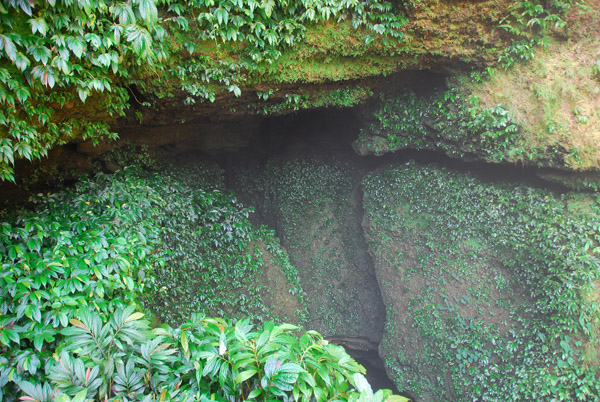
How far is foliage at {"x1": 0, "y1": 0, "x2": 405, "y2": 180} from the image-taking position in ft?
9.27

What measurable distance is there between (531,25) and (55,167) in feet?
21.9

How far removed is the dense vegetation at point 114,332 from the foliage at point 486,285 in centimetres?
406

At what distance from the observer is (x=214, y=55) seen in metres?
4.13

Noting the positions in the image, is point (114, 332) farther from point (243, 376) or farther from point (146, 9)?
point (146, 9)

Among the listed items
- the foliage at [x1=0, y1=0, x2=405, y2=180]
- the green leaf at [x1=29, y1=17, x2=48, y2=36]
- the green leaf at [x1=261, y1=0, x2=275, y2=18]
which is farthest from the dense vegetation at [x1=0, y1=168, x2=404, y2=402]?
the green leaf at [x1=261, y1=0, x2=275, y2=18]

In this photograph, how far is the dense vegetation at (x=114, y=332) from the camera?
197 centimetres

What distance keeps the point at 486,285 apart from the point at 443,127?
2.71m

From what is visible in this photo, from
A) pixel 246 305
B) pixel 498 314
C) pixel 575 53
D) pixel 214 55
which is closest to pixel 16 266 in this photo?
pixel 214 55

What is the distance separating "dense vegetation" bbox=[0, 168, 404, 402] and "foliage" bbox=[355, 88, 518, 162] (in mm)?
4104

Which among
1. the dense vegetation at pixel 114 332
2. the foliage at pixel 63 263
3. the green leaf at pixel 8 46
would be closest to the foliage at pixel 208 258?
the dense vegetation at pixel 114 332

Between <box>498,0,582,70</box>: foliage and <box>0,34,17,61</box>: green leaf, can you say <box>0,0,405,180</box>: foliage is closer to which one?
<box>0,34,17,61</box>: green leaf

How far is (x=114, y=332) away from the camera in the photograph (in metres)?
2.40

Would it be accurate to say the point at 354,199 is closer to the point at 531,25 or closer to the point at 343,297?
the point at 343,297

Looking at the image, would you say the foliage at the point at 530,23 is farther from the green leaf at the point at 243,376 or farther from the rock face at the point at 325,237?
the green leaf at the point at 243,376
